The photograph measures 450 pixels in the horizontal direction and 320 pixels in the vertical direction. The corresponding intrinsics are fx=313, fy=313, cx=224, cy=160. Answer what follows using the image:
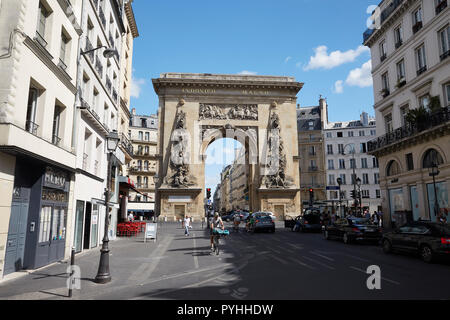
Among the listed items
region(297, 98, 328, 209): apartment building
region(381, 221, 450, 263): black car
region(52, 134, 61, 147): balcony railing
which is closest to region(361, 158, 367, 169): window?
region(297, 98, 328, 209): apartment building

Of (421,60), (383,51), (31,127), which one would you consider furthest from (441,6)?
(31,127)

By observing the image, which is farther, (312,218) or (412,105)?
(312,218)

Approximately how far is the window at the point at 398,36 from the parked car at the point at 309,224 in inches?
602

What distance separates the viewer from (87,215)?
15.1m

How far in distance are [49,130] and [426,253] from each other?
1392 centimetres

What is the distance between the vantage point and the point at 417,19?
23.2 meters

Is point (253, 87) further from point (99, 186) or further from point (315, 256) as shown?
point (315, 256)

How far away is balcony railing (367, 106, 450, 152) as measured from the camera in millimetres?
19381

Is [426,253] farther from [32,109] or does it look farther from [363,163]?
[363,163]

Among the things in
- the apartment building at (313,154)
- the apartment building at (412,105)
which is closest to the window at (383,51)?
the apartment building at (412,105)

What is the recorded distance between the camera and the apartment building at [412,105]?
65.7ft
